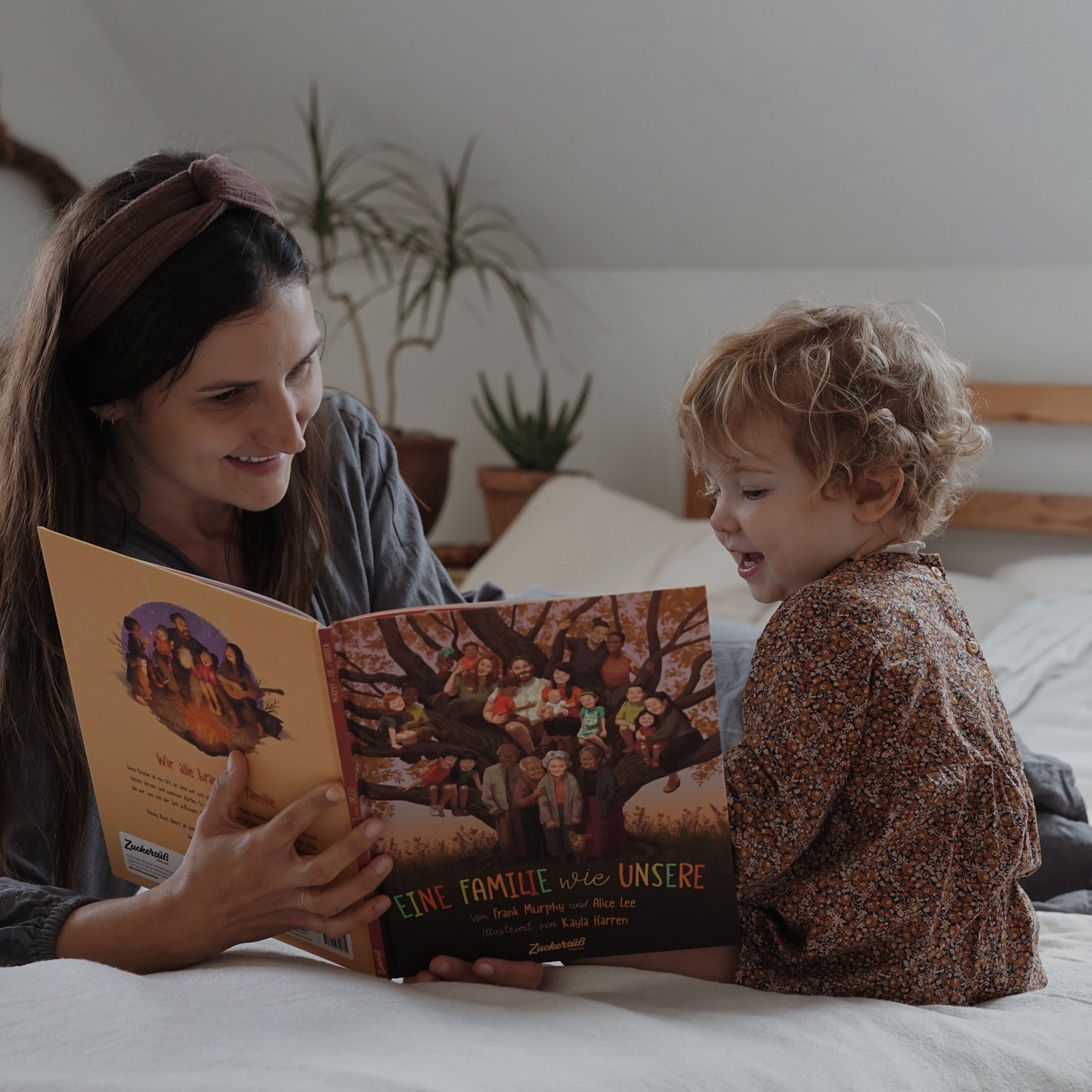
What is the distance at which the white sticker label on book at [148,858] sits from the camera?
3.12 feet

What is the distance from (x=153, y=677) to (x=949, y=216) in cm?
194

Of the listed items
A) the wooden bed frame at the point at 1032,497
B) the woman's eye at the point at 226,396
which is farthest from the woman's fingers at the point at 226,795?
the wooden bed frame at the point at 1032,497

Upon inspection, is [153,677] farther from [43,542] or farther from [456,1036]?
[456,1036]

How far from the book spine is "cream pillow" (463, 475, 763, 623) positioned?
50.5 inches

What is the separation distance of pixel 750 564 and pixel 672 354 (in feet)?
6.17

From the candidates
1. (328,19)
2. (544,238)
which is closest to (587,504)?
(544,238)

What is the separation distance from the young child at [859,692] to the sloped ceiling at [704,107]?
1.31m

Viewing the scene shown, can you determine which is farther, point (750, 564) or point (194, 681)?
point (750, 564)

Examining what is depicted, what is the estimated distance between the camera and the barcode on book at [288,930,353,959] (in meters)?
0.89

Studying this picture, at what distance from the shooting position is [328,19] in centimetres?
269

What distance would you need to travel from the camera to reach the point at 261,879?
0.84m

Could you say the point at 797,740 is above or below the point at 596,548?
above

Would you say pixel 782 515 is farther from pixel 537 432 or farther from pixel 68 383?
pixel 537 432

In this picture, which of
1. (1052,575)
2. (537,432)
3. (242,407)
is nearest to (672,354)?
(537,432)
